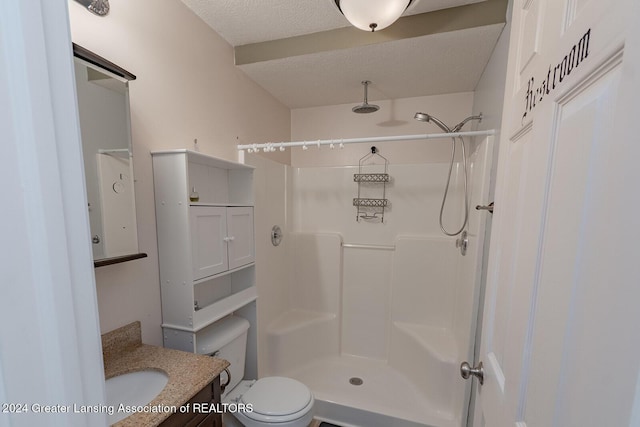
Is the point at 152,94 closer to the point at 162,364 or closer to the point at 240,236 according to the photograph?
the point at 240,236

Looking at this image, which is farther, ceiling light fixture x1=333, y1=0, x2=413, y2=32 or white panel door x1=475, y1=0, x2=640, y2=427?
ceiling light fixture x1=333, y1=0, x2=413, y2=32

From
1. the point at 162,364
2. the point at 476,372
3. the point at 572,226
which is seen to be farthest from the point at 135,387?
the point at 572,226

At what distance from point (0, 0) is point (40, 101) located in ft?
0.34

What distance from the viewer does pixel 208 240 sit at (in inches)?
55.0

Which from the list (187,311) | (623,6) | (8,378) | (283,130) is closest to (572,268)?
(623,6)

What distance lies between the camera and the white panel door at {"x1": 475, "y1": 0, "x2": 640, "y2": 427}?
0.31m

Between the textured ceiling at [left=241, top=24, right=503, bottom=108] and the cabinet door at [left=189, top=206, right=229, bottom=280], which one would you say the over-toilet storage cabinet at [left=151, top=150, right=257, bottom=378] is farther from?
the textured ceiling at [left=241, top=24, right=503, bottom=108]

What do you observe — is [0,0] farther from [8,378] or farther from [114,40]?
[114,40]

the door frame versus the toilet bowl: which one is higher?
the door frame

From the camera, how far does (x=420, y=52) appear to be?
1.69m

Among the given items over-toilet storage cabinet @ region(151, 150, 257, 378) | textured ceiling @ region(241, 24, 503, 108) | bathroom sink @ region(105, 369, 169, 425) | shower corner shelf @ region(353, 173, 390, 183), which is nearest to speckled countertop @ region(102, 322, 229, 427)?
bathroom sink @ region(105, 369, 169, 425)

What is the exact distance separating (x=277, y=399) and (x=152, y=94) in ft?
5.75

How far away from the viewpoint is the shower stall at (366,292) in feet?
6.41

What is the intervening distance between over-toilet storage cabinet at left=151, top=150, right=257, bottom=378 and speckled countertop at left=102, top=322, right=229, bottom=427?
0.54ft
